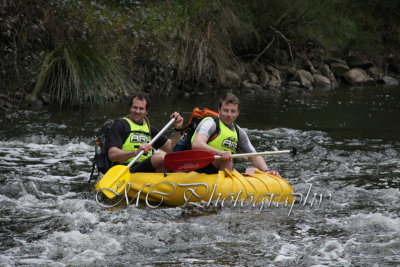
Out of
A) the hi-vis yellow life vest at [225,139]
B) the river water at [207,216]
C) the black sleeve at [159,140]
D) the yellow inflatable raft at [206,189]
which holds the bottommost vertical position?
the river water at [207,216]

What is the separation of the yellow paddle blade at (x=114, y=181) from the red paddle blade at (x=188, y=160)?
374 mm

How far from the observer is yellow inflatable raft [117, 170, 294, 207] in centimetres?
472

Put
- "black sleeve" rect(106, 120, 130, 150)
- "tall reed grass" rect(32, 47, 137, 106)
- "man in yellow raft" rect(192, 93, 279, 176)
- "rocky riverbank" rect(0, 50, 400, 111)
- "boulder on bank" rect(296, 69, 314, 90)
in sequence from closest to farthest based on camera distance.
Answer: "man in yellow raft" rect(192, 93, 279, 176), "black sleeve" rect(106, 120, 130, 150), "tall reed grass" rect(32, 47, 137, 106), "rocky riverbank" rect(0, 50, 400, 111), "boulder on bank" rect(296, 69, 314, 90)

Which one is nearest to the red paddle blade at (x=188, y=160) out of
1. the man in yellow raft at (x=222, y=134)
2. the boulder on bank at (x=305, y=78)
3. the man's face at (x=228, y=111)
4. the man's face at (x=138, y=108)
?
the man in yellow raft at (x=222, y=134)

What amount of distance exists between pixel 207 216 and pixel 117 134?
4.14 feet

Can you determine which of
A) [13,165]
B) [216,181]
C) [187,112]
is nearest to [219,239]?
[216,181]

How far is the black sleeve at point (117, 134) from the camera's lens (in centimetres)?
513

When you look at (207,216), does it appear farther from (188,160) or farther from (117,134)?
(117,134)

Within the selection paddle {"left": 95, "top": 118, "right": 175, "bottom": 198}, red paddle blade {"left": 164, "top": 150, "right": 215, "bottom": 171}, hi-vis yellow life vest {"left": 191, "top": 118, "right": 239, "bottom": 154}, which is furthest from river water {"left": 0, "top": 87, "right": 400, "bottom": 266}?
hi-vis yellow life vest {"left": 191, "top": 118, "right": 239, "bottom": 154}

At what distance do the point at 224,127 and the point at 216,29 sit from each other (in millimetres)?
8991

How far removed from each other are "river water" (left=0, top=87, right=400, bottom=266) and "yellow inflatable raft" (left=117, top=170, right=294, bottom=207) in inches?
4.0

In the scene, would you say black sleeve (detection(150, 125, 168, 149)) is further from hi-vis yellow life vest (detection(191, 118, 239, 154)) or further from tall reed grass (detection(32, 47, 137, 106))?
tall reed grass (detection(32, 47, 137, 106))

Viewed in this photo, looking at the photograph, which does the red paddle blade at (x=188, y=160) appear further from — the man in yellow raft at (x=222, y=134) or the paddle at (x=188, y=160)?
the man in yellow raft at (x=222, y=134)

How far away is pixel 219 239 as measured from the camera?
395cm
